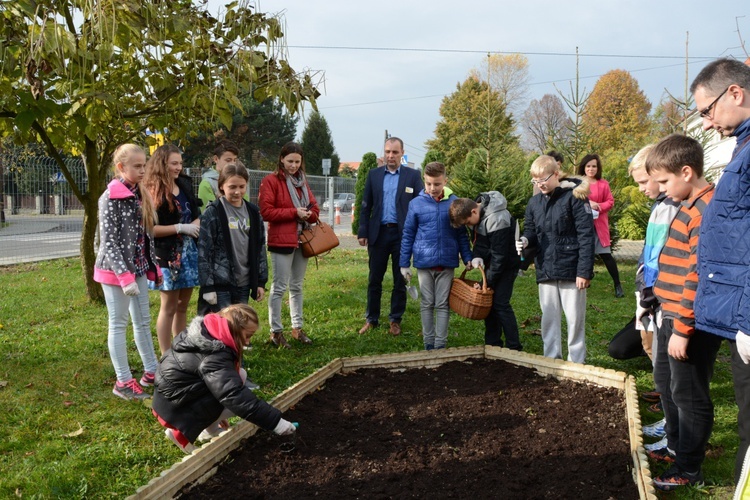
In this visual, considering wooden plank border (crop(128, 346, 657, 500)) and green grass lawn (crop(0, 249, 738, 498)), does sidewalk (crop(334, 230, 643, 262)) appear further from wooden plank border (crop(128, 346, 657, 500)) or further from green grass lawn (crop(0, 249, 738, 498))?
wooden plank border (crop(128, 346, 657, 500))

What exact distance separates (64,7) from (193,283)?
88.6 inches

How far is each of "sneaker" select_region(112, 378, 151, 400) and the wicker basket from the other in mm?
2717

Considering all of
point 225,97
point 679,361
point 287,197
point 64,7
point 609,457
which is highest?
point 64,7

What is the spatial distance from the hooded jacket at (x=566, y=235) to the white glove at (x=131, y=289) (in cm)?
329

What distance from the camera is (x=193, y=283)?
4848mm

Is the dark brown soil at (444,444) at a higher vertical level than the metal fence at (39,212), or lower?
lower

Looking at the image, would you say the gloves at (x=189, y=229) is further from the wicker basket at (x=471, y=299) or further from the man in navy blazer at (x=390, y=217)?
the wicker basket at (x=471, y=299)

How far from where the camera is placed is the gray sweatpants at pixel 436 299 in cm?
557

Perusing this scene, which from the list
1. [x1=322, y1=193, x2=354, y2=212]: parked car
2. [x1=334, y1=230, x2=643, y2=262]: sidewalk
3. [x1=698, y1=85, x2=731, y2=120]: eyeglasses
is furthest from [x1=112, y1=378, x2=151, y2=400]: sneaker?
[x1=322, y1=193, x2=354, y2=212]: parked car

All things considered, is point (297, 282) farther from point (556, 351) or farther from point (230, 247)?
point (556, 351)

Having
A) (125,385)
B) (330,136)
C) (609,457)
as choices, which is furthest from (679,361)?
(330,136)

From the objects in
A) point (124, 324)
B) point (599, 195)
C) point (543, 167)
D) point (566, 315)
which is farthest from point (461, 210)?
point (599, 195)

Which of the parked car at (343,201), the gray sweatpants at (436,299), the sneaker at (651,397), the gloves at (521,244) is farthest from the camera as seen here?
the parked car at (343,201)

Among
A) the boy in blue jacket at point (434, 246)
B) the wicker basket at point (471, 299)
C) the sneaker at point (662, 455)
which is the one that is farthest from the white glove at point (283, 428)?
the boy in blue jacket at point (434, 246)
